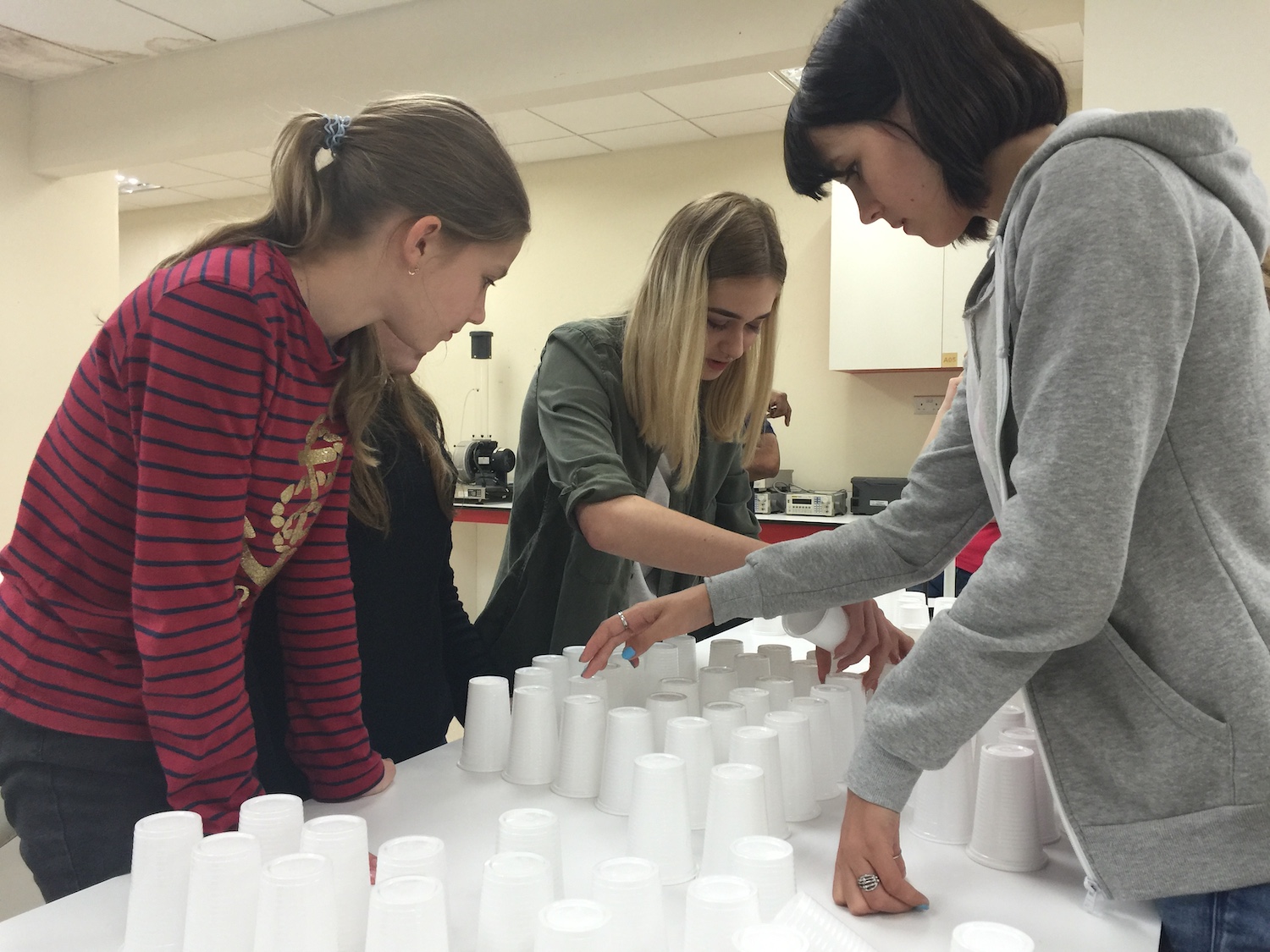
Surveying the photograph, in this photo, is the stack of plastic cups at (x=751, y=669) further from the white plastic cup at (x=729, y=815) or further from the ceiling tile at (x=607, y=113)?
the ceiling tile at (x=607, y=113)

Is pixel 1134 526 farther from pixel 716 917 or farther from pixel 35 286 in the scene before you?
pixel 35 286

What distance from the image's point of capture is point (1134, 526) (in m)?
0.76

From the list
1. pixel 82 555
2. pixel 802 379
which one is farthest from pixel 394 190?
pixel 802 379

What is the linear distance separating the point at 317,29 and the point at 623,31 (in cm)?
139

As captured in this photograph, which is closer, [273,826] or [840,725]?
[273,826]

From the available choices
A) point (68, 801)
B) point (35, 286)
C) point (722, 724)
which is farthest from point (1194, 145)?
point (35, 286)

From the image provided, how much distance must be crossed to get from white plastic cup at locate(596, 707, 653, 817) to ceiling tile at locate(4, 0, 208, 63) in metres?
4.00

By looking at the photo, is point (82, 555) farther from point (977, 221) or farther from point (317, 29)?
point (317, 29)

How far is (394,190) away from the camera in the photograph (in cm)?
110

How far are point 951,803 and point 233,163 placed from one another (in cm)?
582

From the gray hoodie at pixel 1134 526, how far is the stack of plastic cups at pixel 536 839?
0.28 metres

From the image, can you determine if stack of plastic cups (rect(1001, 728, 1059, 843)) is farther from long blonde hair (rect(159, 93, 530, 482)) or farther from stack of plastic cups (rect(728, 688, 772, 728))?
long blonde hair (rect(159, 93, 530, 482))

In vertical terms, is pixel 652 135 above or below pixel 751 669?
above

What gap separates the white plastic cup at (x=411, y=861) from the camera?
732mm
